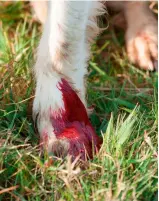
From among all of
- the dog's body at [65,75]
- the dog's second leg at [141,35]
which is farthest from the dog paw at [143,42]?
the dog's body at [65,75]

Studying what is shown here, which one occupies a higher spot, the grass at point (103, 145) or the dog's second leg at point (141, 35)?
the dog's second leg at point (141, 35)

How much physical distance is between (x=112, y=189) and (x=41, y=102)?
0.50 metres

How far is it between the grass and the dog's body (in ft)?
0.23

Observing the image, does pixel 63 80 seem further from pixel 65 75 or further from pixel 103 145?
pixel 103 145

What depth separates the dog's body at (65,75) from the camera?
1.98 m

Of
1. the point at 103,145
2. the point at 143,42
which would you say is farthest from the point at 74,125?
the point at 143,42

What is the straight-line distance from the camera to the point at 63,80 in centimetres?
204

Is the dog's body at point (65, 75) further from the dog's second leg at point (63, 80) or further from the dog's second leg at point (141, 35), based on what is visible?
the dog's second leg at point (141, 35)

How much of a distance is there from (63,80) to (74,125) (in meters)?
0.17

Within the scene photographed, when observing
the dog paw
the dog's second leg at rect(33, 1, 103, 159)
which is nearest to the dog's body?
the dog's second leg at rect(33, 1, 103, 159)

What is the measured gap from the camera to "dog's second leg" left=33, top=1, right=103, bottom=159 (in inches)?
78.1

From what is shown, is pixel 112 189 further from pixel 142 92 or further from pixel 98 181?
pixel 142 92

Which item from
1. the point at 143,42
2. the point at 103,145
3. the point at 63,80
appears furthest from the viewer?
the point at 143,42

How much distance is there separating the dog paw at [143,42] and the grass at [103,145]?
8 cm
